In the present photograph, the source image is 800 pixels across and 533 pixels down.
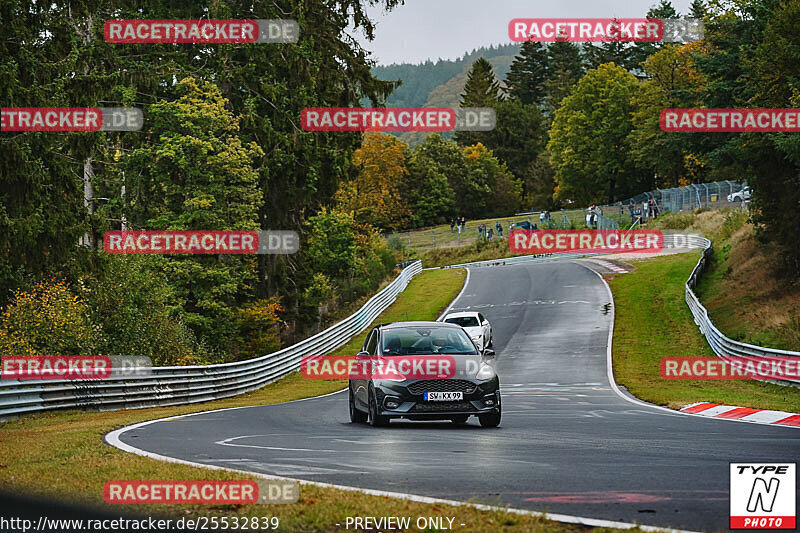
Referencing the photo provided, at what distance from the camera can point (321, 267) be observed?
201 feet

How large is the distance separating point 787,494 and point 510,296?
51.7 m

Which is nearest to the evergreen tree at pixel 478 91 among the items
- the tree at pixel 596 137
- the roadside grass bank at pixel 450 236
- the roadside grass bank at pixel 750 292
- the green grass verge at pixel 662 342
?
the tree at pixel 596 137

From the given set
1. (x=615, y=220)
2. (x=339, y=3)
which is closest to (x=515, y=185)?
(x=615, y=220)

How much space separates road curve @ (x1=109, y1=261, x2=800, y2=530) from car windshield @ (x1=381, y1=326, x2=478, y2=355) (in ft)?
4.11

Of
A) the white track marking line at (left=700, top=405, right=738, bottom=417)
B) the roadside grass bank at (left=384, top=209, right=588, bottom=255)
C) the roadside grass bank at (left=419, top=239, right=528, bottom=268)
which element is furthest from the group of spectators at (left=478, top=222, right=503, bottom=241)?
the white track marking line at (left=700, top=405, right=738, bottom=417)

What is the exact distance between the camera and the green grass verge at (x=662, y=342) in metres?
23.2

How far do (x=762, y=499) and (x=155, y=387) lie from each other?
20.7m

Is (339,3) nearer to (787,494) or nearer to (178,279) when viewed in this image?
(178,279)

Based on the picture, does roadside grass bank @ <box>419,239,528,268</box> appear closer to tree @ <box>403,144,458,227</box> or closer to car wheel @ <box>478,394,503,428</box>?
tree @ <box>403,144,458,227</box>

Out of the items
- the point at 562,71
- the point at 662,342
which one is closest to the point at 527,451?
the point at 662,342

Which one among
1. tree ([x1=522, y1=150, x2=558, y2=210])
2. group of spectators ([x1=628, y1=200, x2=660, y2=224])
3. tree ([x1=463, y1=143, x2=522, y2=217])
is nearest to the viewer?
group of spectators ([x1=628, y1=200, x2=660, y2=224])

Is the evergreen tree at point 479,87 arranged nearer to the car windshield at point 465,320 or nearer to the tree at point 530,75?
the tree at point 530,75

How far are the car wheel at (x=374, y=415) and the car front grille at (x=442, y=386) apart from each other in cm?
71

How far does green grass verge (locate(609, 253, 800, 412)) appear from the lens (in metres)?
23.2
